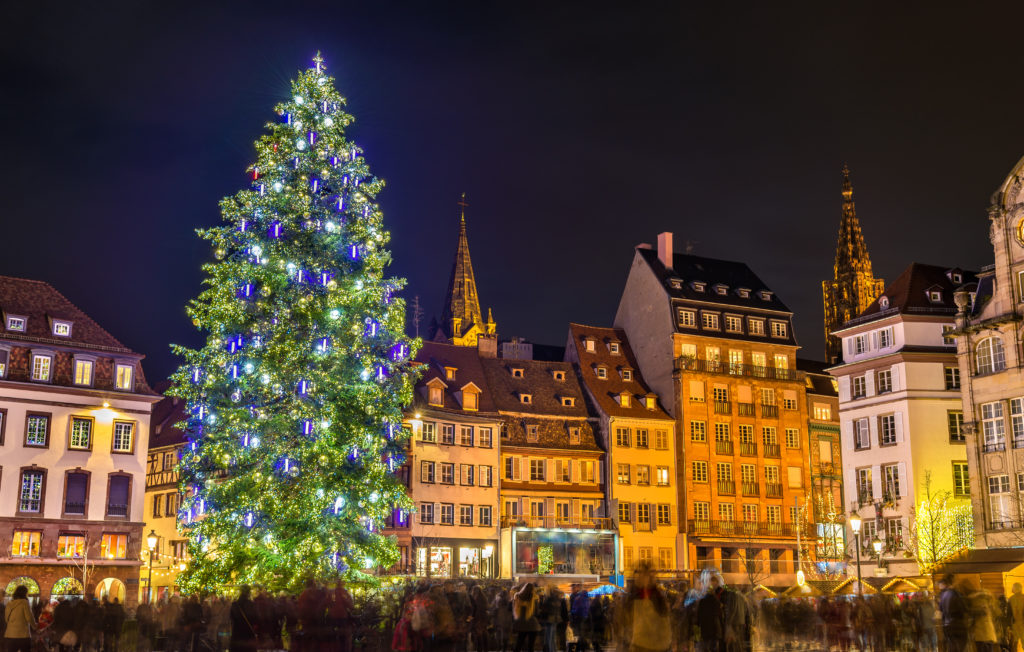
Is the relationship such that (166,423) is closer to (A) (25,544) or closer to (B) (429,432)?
(B) (429,432)

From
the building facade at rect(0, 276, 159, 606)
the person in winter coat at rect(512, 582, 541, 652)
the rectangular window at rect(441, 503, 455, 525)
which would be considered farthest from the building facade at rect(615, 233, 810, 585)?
the person in winter coat at rect(512, 582, 541, 652)

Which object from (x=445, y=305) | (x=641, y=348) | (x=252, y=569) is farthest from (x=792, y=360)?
(x=445, y=305)

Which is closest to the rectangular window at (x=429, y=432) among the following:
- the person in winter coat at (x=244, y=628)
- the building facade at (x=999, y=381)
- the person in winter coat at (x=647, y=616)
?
the building facade at (x=999, y=381)

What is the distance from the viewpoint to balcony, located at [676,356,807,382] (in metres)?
73.6

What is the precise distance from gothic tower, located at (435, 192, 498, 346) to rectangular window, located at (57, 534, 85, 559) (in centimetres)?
8108

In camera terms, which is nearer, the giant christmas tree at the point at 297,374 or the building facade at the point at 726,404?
the giant christmas tree at the point at 297,374

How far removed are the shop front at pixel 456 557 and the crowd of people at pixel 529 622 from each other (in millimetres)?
28456

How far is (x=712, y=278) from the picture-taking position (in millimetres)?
79312

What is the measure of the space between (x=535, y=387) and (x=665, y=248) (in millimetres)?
13670

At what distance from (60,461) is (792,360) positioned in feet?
151

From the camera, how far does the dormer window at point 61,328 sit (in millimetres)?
58594

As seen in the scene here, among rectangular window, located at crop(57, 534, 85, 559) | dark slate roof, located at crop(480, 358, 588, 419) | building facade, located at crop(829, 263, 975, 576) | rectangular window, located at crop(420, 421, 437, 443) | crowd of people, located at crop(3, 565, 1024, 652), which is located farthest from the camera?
dark slate roof, located at crop(480, 358, 588, 419)

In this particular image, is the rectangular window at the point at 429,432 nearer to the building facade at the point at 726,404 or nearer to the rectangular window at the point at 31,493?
the building facade at the point at 726,404

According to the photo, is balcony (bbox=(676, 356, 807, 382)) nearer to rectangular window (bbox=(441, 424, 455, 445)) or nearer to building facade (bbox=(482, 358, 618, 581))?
building facade (bbox=(482, 358, 618, 581))
